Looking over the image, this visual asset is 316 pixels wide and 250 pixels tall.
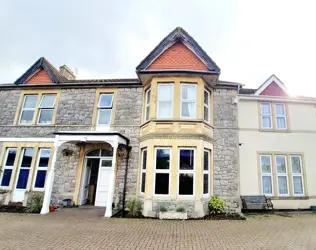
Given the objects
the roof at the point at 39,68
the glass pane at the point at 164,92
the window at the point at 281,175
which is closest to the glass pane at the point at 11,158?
the roof at the point at 39,68

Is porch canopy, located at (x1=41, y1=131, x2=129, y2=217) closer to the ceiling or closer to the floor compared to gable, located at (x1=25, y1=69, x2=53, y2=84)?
closer to the floor

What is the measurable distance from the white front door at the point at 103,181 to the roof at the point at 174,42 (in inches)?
212

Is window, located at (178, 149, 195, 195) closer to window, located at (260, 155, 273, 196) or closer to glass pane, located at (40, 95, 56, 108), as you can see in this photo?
window, located at (260, 155, 273, 196)

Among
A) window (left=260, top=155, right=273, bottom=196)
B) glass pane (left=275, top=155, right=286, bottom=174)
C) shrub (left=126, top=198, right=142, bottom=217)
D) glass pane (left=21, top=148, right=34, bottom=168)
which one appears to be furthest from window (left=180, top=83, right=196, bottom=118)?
glass pane (left=21, top=148, right=34, bottom=168)

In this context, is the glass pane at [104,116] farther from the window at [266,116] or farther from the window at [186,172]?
the window at [266,116]

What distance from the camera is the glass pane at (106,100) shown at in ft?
39.1

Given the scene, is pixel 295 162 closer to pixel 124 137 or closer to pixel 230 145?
pixel 230 145

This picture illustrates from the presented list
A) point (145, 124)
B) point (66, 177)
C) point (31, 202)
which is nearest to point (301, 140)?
point (145, 124)

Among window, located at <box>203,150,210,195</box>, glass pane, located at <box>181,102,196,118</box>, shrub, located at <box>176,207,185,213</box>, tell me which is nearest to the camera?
shrub, located at <box>176,207,185,213</box>

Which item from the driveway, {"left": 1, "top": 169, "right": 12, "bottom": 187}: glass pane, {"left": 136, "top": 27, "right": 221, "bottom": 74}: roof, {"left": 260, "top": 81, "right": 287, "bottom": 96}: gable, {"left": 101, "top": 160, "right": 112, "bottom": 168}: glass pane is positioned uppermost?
{"left": 136, "top": 27, "right": 221, "bottom": 74}: roof

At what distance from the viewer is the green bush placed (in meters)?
9.55

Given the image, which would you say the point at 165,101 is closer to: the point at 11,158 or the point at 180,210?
the point at 180,210

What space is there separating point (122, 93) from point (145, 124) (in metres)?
2.64

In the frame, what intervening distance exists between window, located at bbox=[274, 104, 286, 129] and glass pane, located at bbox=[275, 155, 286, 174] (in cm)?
178
